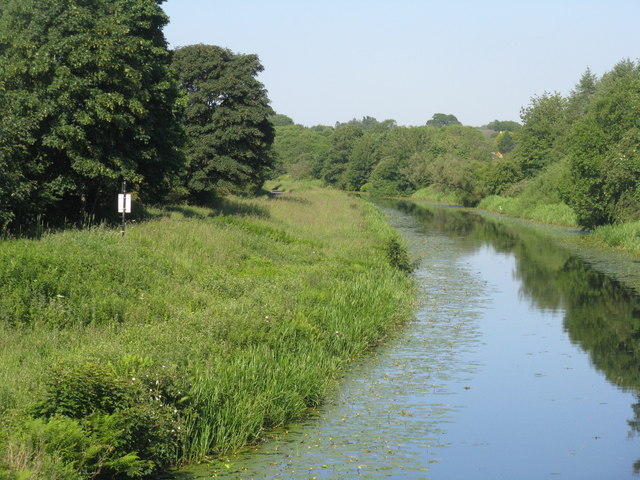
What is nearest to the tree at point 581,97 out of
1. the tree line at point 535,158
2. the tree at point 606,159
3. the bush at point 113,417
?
the tree line at point 535,158

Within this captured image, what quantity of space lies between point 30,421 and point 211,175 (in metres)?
35.8

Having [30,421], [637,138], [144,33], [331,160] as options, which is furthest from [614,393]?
[331,160]

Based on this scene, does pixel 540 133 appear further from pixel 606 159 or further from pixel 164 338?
pixel 164 338

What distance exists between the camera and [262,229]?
29.5m

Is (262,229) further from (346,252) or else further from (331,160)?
(331,160)

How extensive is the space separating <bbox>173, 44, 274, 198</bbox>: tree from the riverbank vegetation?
20164mm

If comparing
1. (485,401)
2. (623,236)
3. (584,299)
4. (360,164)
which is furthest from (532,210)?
(360,164)

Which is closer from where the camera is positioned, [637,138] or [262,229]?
[262,229]

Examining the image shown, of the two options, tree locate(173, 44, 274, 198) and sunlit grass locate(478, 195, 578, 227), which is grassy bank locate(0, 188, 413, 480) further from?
sunlit grass locate(478, 195, 578, 227)

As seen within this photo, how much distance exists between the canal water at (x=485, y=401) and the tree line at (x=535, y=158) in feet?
51.8

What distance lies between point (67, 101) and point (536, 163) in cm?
6294

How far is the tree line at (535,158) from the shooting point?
4134 cm

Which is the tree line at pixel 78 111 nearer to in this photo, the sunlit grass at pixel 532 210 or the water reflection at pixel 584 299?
the water reflection at pixel 584 299

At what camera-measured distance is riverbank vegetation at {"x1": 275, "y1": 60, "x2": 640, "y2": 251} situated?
41.1 m
